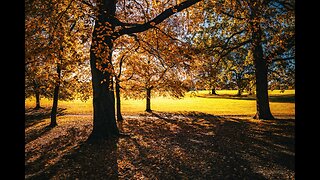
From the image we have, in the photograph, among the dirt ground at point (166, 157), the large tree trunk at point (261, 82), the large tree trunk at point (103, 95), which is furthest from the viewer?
the large tree trunk at point (261, 82)

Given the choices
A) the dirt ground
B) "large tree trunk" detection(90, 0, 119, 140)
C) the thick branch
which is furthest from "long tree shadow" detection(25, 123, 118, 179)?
the thick branch

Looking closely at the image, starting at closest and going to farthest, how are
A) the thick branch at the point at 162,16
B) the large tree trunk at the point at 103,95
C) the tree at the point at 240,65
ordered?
the thick branch at the point at 162,16 < the large tree trunk at the point at 103,95 < the tree at the point at 240,65

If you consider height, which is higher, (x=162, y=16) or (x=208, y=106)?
(x=162, y=16)

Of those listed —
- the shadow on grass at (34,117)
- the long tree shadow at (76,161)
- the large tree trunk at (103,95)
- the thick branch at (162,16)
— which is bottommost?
the shadow on grass at (34,117)

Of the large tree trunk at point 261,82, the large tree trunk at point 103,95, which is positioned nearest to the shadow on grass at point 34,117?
the large tree trunk at point 103,95

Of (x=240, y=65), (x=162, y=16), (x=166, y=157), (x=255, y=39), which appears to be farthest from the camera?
(x=240, y=65)

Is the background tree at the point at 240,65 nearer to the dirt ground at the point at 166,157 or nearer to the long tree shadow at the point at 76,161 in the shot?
the dirt ground at the point at 166,157

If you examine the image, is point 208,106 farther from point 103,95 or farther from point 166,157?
point 166,157

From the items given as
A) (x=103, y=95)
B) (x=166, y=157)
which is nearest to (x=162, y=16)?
(x=103, y=95)

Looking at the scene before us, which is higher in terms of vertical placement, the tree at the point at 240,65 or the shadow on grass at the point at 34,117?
the tree at the point at 240,65

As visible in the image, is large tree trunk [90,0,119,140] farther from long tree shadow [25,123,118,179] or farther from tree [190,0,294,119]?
tree [190,0,294,119]
